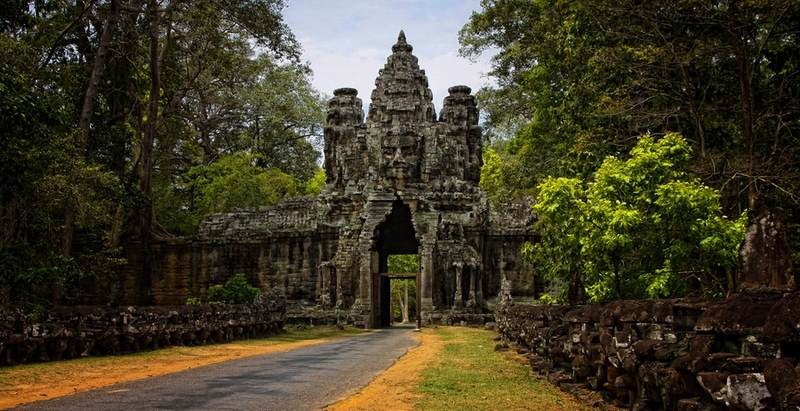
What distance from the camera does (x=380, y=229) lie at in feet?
102

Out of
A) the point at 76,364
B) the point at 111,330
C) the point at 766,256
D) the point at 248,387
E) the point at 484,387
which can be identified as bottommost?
the point at 484,387

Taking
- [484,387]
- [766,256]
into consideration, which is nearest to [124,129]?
[484,387]

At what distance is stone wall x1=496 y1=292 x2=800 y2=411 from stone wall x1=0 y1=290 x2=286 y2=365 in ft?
28.0

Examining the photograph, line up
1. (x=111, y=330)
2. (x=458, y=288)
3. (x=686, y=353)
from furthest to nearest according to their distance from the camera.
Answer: (x=458, y=288) → (x=111, y=330) → (x=686, y=353)

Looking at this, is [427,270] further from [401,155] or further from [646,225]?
[646,225]

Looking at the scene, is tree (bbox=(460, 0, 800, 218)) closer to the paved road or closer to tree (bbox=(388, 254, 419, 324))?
the paved road

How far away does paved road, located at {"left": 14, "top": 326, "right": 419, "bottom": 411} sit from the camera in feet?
28.5

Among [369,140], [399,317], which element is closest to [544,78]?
[369,140]

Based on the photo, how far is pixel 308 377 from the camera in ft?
38.0

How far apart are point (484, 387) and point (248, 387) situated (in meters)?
3.17

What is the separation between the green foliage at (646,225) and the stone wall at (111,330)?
28.2ft

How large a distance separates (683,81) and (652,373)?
43.7 ft

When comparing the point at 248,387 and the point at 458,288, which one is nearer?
the point at 248,387

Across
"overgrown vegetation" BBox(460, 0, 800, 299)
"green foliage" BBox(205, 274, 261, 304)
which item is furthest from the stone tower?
"overgrown vegetation" BBox(460, 0, 800, 299)
